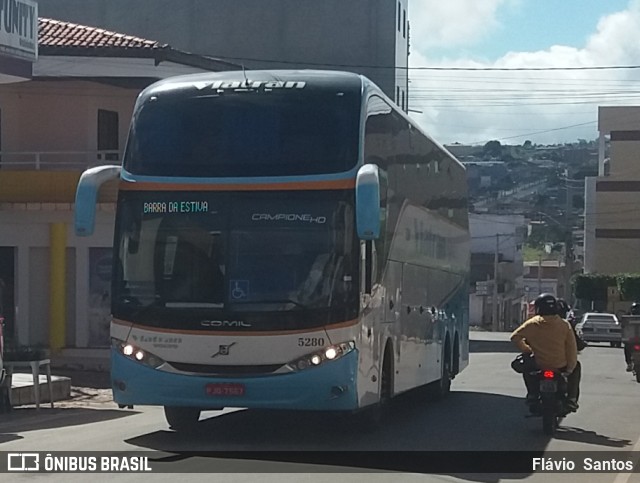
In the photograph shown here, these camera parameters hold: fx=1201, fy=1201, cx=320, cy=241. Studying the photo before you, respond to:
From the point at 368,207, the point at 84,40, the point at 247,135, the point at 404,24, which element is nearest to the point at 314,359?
the point at 368,207

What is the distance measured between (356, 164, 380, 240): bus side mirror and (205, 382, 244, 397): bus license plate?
2.08m

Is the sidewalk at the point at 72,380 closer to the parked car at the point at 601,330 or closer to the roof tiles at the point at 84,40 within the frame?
the roof tiles at the point at 84,40

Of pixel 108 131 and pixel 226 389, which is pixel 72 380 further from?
pixel 226 389

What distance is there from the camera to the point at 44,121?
98.3 ft

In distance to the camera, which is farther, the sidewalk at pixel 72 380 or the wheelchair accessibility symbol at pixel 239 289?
the sidewalk at pixel 72 380

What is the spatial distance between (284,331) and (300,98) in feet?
8.55

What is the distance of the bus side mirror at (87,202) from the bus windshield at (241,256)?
0.52m

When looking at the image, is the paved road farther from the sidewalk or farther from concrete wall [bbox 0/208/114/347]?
concrete wall [bbox 0/208/114/347]

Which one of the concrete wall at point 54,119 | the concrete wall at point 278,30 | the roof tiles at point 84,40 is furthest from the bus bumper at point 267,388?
the concrete wall at point 278,30

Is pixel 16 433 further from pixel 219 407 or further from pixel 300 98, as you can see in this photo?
pixel 300 98

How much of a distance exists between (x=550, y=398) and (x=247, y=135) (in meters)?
4.72

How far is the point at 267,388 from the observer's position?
12664 mm

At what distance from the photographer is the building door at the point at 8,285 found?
28.0 meters

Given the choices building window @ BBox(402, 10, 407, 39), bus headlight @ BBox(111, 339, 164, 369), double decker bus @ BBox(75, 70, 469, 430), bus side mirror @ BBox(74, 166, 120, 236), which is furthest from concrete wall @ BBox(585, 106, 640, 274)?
bus headlight @ BBox(111, 339, 164, 369)
